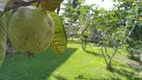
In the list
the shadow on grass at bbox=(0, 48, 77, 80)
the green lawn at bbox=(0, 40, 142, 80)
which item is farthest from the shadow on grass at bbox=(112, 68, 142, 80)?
the shadow on grass at bbox=(0, 48, 77, 80)

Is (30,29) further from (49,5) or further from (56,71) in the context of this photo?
(56,71)

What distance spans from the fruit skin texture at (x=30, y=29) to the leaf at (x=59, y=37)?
0.21 feet

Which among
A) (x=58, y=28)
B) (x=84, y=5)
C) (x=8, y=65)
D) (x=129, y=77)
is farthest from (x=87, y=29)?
(x=58, y=28)

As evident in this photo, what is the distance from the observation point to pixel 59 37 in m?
0.40

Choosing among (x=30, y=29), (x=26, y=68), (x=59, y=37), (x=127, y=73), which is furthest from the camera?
(x=127, y=73)

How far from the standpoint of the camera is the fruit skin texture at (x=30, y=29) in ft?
0.99

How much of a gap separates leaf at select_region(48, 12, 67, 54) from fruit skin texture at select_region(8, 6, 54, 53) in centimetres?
6

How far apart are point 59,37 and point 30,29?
108mm

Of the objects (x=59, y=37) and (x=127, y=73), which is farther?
(x=127, y=73)

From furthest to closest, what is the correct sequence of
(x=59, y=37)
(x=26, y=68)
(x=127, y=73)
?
(x=127, y=73) → (x=26, y=68) → (x=59, y=37)

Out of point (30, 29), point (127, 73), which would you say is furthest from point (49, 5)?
point (127, 73)

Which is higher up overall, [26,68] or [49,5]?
[49,5]

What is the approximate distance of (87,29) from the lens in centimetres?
827

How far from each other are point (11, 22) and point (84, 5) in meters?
6.39
